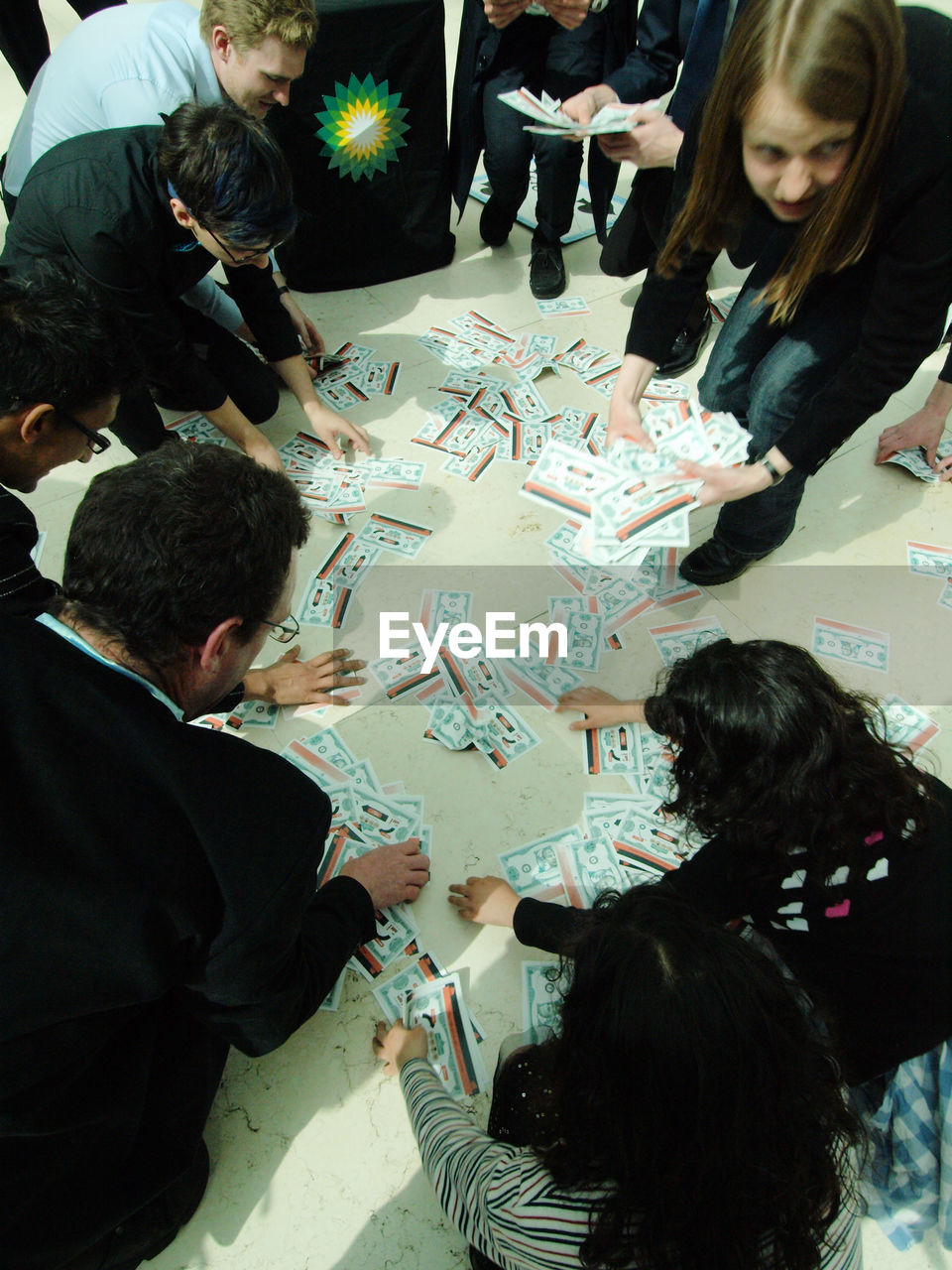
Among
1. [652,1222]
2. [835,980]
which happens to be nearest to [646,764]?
[835,980]

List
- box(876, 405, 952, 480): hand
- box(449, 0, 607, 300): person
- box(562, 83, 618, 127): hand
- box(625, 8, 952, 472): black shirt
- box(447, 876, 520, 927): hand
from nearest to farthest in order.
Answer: box(625, 8, 952, 472): black shirt, box(447, 876, 520, 927): hand, box(562, 83, 618, 127): hand, box(876, 405, 952, 480): hand, box(449, 0, 607, 300): person

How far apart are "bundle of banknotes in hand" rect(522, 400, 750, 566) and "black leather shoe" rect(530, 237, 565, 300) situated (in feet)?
4.41

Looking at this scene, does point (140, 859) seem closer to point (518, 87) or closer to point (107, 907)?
point (107, 907)

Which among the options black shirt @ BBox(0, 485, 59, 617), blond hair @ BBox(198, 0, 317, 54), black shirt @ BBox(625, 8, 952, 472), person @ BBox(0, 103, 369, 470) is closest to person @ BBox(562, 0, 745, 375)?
black shirt @ BBox(625, 8, 952, 472)

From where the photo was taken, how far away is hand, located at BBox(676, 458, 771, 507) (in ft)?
6.03

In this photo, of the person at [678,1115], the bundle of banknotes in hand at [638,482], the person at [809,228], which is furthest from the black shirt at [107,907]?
the person at [809,228]

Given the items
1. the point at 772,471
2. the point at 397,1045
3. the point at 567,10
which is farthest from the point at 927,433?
the point at 397,1045

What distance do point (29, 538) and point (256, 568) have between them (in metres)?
0.61

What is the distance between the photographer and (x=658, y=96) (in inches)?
107

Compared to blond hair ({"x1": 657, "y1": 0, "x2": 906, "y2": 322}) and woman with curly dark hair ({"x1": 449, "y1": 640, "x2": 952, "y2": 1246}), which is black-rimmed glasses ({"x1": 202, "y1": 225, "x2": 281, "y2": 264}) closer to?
blond hair ({"x1": 657, "y1": 0, "x2": 906, "y2": 322})

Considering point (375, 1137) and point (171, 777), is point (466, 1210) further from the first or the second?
point (171, 777)

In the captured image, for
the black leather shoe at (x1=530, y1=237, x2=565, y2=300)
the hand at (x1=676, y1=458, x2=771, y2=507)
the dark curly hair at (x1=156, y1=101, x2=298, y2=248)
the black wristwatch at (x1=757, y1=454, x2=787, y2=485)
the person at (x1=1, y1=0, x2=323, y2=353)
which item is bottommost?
the hand at (x1=676, y1=458, x2=771, y2=507)

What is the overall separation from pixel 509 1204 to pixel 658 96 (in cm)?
329

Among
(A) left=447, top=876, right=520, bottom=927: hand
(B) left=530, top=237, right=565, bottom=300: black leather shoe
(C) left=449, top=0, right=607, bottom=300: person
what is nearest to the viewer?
(A) left=447, top=876, right=520, bottom=927: hand
